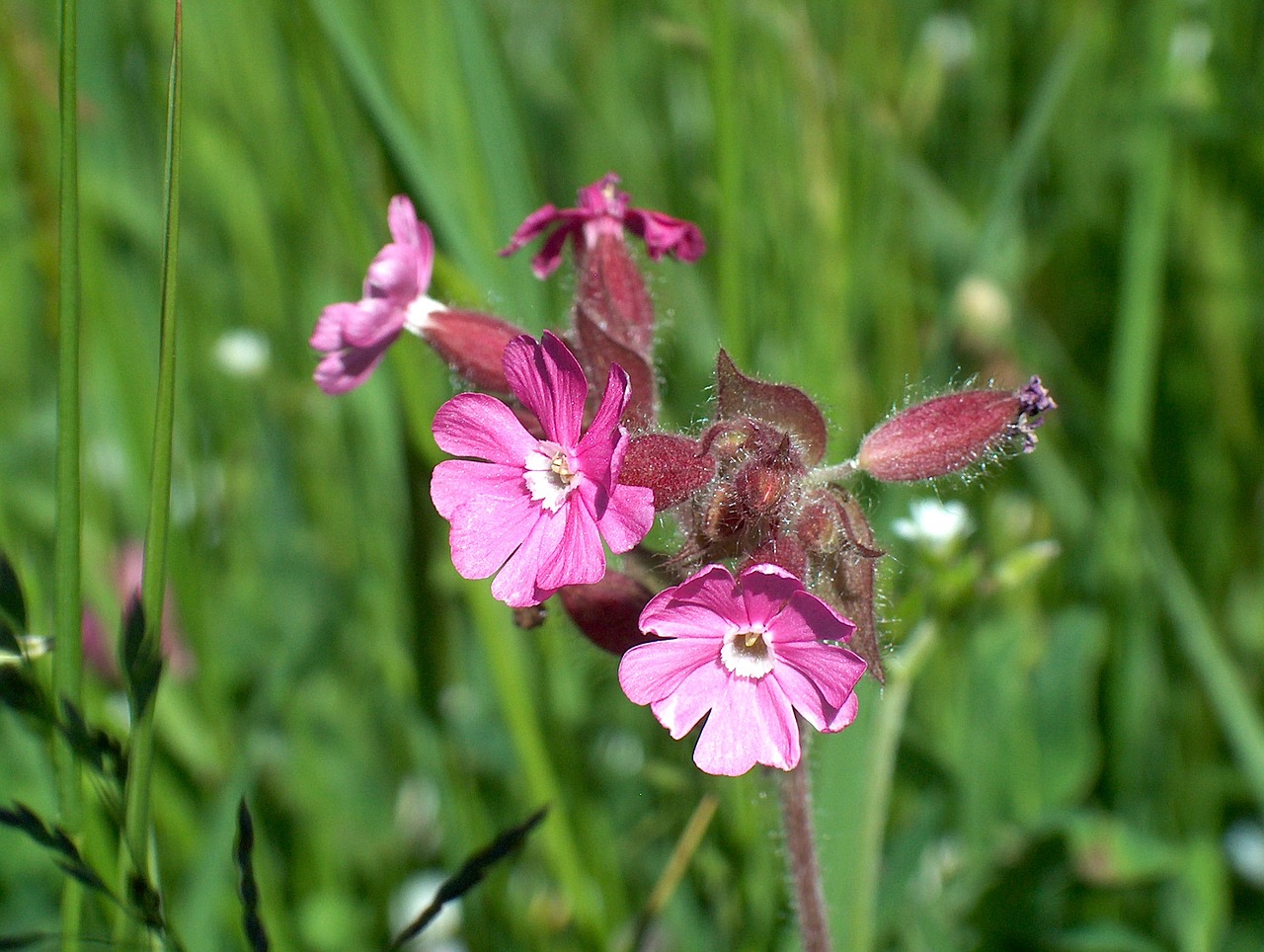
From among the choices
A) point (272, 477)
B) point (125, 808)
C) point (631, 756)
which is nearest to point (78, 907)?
point (125, 808)

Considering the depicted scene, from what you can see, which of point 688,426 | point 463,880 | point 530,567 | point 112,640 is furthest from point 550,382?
point 112,640

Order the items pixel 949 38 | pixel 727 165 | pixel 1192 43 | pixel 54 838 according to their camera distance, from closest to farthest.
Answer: pixel 54 838 < pixel 727 165 < pixel 1192 43 < pixel 949 38

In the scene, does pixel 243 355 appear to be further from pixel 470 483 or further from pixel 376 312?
pixel 470 483

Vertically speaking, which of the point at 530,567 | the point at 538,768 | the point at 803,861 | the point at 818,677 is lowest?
the point at 803,861

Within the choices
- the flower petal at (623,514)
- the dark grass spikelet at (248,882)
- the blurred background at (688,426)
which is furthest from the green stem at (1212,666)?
the dark grass spikelet at (248,882)

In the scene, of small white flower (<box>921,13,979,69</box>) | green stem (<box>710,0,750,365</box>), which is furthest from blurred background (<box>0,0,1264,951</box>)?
small white flower (<box>921,13,979,69</box>)

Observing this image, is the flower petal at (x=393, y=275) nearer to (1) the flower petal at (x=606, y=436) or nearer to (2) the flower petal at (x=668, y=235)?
(2) the flower petal at (x=668, y=235)

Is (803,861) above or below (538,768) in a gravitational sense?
below

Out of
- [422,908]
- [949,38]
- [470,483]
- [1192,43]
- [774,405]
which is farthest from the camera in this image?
[949,38]
